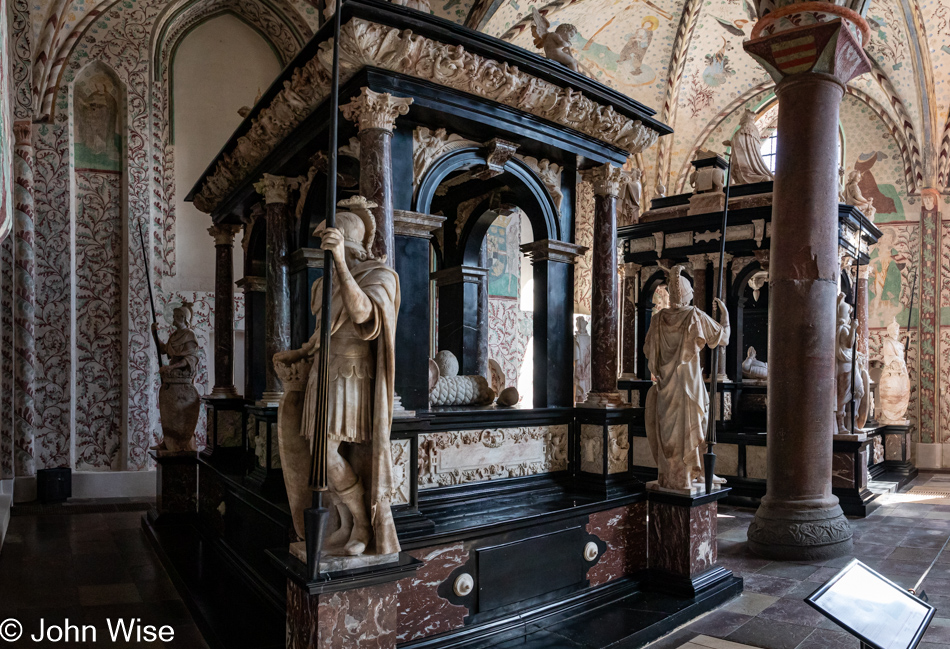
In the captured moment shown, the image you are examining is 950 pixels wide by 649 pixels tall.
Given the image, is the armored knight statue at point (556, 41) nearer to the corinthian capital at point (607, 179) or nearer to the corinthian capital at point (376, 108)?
the corinthian capital at point (607, 179)

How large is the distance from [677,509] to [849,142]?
11704 millimetres

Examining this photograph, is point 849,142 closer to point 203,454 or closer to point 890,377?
point 890,377

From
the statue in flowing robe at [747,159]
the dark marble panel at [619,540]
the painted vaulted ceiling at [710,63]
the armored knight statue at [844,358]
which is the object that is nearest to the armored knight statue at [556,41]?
the dark marble panel at [619,540]

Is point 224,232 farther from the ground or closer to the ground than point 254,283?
farther from the ground

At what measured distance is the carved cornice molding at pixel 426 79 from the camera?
4.35 metres

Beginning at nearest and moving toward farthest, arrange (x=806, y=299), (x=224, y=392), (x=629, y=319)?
(x=806, y=299) → (x=224, y=392) → (x=629, y=319)

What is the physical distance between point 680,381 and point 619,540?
1.29 meters

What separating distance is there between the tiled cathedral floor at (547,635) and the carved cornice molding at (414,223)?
9.03 ft

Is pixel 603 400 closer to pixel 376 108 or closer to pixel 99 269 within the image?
pixel 376 108

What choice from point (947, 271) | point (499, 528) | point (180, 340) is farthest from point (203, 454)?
point (947, 271)

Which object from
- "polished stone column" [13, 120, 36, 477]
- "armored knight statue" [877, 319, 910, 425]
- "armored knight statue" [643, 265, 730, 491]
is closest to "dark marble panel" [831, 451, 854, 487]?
"armored knight statue" [643, 265, 730, 491]

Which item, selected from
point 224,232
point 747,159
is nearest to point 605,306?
point 224,232

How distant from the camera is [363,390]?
3492 millimetres

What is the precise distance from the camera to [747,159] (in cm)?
1073
